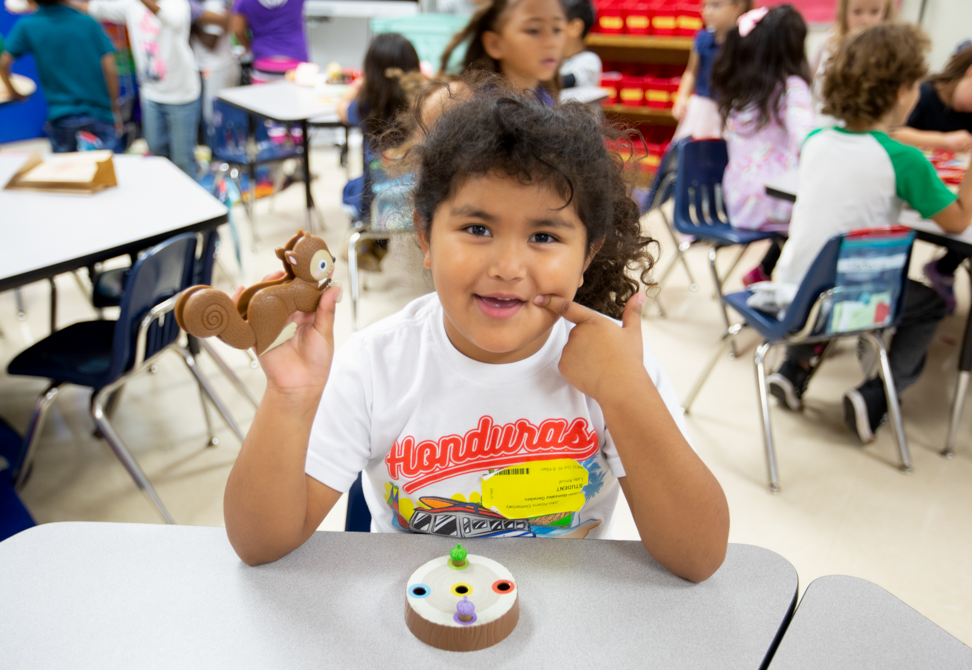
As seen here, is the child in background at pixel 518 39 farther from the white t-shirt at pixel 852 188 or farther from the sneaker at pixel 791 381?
the sneaker at pixel 791 381

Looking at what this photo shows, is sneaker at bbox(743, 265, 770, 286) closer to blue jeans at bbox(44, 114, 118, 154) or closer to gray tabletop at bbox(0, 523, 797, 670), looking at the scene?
gray tabletop at bbox(0, 523, 797, 670)

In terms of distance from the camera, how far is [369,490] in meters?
0.97

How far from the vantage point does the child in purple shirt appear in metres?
4.60

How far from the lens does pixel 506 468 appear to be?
86 cm

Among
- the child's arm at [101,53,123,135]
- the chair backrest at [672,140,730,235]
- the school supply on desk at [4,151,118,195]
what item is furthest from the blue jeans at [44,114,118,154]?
the chair backrest at [672,140,730,235]

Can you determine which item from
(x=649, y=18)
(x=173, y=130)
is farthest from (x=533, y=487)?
(x=649, y=18)

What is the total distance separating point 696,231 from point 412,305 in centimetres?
207

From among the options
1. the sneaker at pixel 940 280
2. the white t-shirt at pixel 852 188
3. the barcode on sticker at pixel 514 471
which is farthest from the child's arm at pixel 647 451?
the sneaker at pixel 940 280

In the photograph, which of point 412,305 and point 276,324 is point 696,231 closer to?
point 412,305

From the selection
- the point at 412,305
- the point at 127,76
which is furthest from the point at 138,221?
the point at 127,76

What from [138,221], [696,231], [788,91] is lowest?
[696,231]

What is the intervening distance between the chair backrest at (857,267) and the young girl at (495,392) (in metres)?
1.09

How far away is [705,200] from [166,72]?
2.88 meters

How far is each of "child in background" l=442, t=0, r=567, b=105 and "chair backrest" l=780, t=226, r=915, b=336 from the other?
38.6 inches
